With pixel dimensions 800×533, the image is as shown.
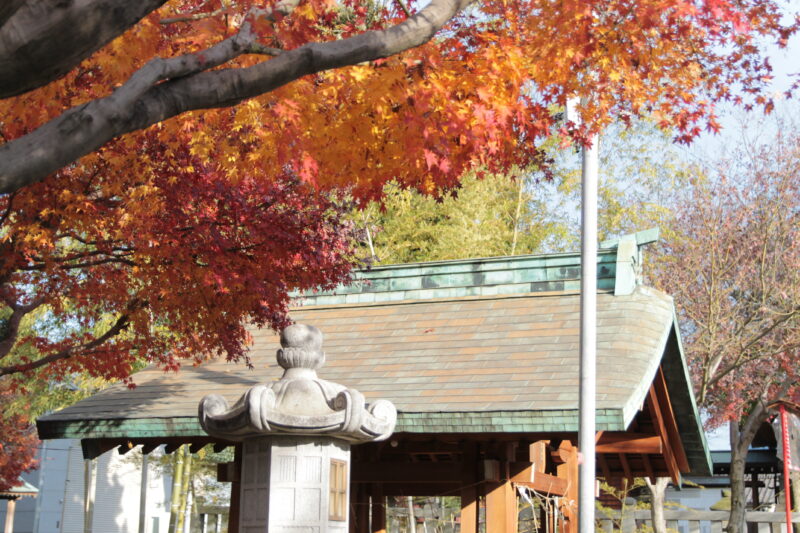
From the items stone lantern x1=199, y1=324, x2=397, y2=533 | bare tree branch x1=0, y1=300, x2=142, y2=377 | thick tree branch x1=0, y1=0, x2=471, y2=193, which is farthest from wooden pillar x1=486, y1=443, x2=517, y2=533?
thick tree branch x1=0, y1=0, x2=471, y2=193

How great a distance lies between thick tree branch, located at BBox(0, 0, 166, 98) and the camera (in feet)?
10.9

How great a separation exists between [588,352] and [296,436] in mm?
3464

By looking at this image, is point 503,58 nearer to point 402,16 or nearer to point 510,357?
point 402,16

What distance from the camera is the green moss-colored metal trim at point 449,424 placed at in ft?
28.6

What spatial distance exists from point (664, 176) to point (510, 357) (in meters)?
17.4

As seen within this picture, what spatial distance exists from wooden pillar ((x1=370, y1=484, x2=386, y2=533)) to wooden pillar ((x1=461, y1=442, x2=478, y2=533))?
246 centimetres

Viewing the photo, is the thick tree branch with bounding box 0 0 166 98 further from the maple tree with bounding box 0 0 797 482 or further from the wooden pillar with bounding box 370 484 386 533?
the wooden pillar with bounding box 370 484 386 533

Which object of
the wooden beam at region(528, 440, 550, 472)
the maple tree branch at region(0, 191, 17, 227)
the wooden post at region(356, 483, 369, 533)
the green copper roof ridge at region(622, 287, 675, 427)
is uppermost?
the maple tree branch at region(0, 191, 17, 227)

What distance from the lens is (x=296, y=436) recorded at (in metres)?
6.44

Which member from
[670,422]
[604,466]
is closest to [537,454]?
[670,422]

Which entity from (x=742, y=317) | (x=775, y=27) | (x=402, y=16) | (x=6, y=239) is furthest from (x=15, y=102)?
(x=742, y=317)

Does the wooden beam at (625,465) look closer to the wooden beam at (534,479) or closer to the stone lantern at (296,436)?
the wooden beam at (534,479)

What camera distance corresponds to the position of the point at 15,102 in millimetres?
7023

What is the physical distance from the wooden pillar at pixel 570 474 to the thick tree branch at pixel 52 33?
9.81 meters
